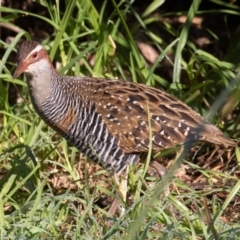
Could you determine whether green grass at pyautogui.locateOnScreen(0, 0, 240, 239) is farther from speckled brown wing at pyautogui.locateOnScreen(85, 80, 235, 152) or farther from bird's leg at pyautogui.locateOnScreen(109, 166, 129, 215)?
speckled brown wing at pyautogui.locateOnScreen(85, 80, 235, 152)

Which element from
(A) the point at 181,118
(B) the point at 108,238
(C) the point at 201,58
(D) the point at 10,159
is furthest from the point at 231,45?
(B) the point at 108,238

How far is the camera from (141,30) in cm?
682

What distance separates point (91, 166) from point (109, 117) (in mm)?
792

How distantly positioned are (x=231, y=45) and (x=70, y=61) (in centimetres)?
141

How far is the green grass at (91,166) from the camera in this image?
4.16 m

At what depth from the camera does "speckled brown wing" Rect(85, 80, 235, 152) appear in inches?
198

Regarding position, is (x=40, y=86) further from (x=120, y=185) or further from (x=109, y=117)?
(x=120, y=185)

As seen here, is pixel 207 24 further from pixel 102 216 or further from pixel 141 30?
pixel 102 216

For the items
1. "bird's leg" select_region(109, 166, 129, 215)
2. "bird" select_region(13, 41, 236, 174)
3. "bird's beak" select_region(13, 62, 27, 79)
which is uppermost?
"bird's beak" select_region(13, 62, 27, 79)

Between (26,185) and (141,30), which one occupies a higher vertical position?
(141,30)

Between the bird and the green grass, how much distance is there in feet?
0.66

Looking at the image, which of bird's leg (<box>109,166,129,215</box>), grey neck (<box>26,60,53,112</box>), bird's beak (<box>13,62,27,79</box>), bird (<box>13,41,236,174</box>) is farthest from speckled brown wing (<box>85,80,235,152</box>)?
bird's beak (<box>13,62,27,79</box>)

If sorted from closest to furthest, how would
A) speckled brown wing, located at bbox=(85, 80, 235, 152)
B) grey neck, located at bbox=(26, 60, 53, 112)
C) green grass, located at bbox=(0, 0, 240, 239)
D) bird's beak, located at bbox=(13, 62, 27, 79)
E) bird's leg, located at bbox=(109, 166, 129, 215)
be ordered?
green grass, located at bbox=(0, 0, 240, 239), bird's leg, located at bbox=(109, 166, 129, 215), bird's beak, located at bbox=(13, 62, 27, 79), speckled brown wing, located at bbox=(85, 80, 235, 152), grey neck, located at bbox=(26, 60, 53, 112)

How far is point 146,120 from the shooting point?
201 inches
